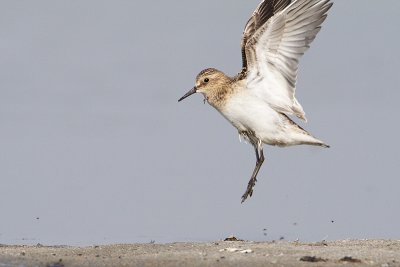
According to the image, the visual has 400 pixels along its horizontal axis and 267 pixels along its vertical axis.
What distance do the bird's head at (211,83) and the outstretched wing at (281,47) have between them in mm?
633

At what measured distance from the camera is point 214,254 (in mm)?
10703

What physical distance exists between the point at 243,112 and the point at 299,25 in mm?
1733

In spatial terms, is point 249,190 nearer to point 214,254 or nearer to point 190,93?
point 190,93

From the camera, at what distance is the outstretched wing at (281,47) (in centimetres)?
1287

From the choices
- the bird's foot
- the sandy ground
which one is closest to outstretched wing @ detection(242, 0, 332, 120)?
the bird's foot

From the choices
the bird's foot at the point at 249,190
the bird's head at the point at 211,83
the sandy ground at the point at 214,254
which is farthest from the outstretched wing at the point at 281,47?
the sandy ground at the point at 214,254

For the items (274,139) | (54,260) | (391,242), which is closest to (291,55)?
(274,139)

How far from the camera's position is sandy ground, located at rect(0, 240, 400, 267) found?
10.1 meters

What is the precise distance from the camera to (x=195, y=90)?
14.4 metres

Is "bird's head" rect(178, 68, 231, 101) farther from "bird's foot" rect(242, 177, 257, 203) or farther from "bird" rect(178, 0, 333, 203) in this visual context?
"bird's foot" rect(242, 177, 257, 203)

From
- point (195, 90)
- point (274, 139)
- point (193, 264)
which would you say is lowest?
point (193, 264)

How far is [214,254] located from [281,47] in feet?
13.5

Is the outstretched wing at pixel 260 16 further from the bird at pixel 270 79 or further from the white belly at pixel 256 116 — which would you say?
the white belly at pixel 256 116

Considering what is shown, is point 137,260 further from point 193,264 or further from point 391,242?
point 391,242
